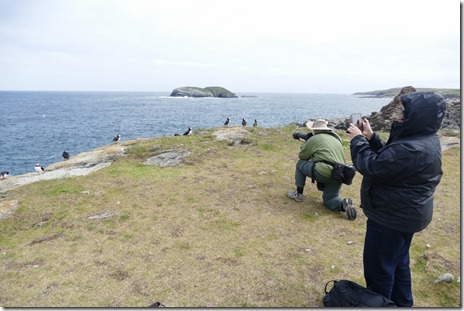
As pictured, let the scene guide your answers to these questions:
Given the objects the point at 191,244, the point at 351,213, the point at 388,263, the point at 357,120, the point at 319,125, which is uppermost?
the point at 357,120

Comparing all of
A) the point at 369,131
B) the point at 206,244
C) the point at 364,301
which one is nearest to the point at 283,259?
the point at 206,244

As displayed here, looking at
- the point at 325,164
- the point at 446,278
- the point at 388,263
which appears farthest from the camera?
the point at 325,164

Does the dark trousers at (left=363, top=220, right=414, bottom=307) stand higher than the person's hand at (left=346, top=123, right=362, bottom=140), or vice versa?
the person's hand at (left=346, top=123, right=362, bottom=140)

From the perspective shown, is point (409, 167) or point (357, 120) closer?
point (409, 167)

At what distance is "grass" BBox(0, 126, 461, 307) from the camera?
4.97 metres

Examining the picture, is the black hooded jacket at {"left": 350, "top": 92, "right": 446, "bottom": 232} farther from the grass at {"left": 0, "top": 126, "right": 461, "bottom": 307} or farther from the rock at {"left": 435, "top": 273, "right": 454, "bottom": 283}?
the rock at {"left": 435, "top": 273, "right": 454, "bottom": 283}

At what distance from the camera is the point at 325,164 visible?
7629 mm

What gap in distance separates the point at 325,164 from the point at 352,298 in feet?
12.8

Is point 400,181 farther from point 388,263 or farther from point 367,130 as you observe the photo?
point 388,263

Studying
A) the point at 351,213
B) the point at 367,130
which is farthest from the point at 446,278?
the point at 367,130

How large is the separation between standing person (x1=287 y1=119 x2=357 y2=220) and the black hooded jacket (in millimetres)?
3643

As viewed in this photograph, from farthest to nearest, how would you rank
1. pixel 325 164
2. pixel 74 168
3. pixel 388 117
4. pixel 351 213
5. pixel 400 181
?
pixel 388 117, pixel 74 168, pixel 325 164, pixel 351 213, pixel 400 181

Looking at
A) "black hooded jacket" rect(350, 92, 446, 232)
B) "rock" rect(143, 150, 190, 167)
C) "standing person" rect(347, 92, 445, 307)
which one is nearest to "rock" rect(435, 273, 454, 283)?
"standing person" rect(347, 92, 445, 307)

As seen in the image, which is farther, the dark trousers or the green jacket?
the green jacket
